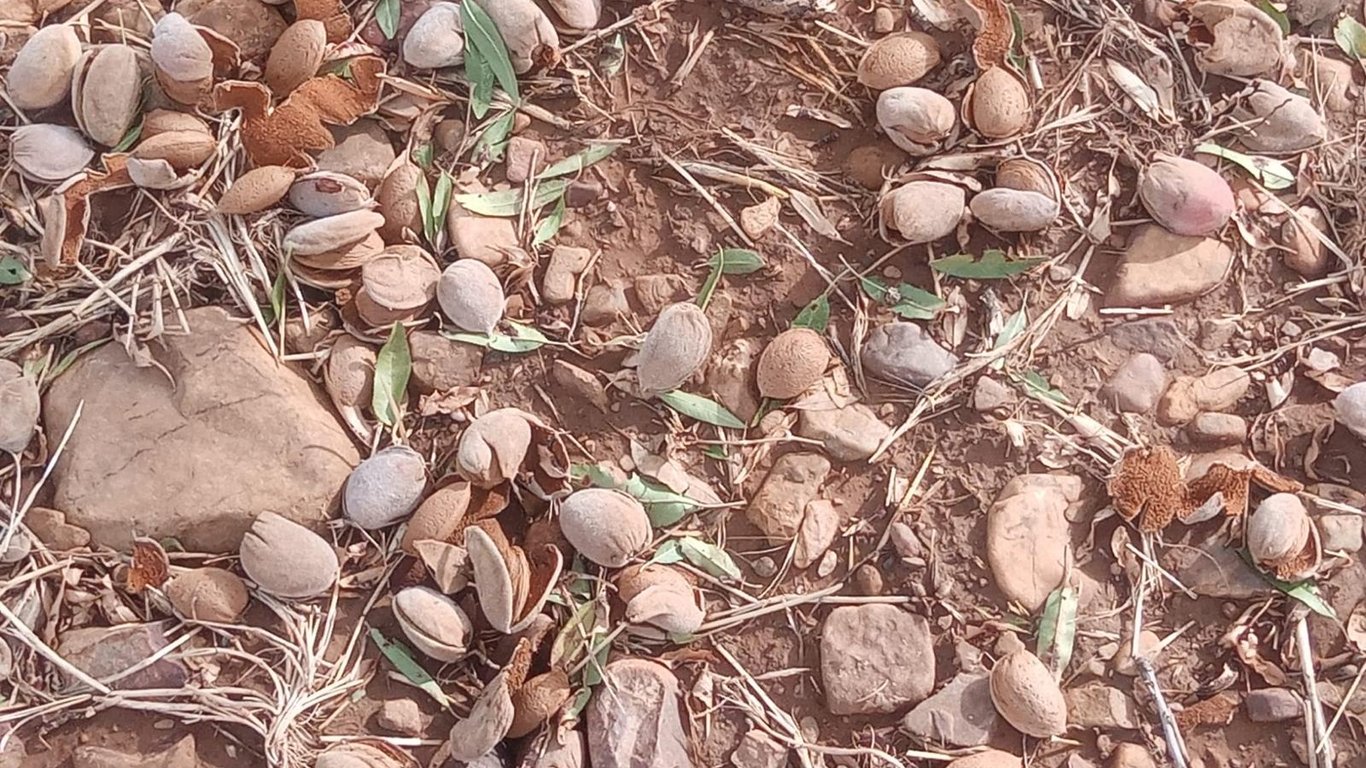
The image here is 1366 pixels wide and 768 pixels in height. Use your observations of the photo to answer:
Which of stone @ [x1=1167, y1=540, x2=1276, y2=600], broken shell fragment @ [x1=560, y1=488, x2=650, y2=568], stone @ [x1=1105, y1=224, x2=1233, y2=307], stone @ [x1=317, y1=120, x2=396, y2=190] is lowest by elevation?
stone @ [x1=1167, y1=540, x2=1276, y2=600]

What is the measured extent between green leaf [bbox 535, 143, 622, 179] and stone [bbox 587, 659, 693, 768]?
0.59m

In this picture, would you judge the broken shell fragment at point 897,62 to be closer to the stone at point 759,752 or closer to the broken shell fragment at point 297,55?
the broken shell fragment at point 297,55

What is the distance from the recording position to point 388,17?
A: 1.44 meters

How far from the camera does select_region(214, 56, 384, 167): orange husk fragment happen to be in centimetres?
137

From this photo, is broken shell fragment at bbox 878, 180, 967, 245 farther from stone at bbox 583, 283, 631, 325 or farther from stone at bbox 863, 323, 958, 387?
stone at bbox 583, 283, 631, 325

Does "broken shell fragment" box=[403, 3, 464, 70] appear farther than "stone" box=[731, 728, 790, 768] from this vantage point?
Yes

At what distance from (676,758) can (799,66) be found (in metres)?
0.83

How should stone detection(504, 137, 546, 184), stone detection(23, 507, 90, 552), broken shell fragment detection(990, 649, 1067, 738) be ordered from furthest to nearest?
stone detection(504, 137, 546, 184), stone detection(23, 507, 90, 552), broken shell fragment detection(990, 649, 1067, 738)

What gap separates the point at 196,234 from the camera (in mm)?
1376

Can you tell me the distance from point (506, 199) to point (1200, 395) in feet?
2.77

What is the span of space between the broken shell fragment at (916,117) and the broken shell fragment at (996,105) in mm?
24

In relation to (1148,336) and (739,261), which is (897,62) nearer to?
(739,261)

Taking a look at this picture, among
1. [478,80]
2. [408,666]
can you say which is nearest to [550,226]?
[478,80]

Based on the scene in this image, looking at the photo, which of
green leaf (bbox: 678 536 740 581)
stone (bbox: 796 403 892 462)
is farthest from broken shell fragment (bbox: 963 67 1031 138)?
green leaf (bbox: 678 536 740 581)
